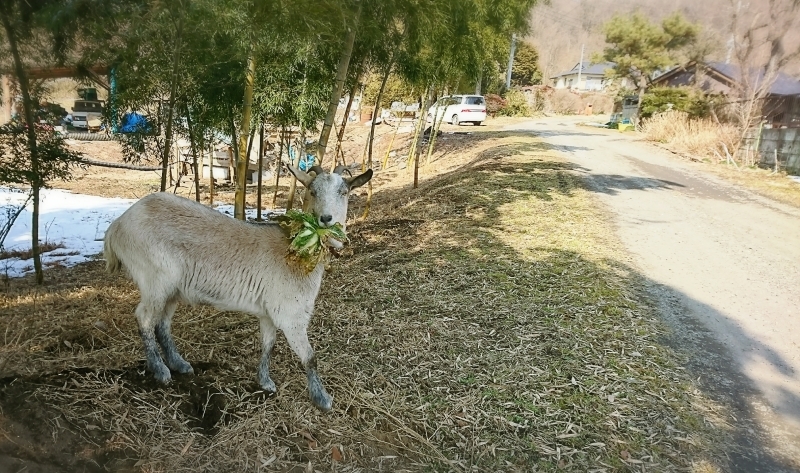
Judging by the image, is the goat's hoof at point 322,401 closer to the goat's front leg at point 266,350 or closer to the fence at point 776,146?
the goat's front leg at point 266,350

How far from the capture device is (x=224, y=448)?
294cm

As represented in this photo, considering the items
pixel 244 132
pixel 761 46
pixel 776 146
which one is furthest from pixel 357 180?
pixel 761 46

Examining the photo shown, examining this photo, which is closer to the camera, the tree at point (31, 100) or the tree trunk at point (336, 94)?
the tree at point (31, 100)

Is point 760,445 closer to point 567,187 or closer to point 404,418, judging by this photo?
point 404,418

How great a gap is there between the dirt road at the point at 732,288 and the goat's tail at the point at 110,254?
13.7ft

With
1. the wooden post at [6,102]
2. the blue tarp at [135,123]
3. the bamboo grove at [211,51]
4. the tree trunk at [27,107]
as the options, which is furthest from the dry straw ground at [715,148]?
the wooden post at [6,102]

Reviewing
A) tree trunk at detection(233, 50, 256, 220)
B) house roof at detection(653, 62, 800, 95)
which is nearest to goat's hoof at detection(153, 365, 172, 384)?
tree trunk at detection(233, 50, 256, 220)

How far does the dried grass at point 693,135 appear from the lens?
17.2 m

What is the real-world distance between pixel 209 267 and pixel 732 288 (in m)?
5.66

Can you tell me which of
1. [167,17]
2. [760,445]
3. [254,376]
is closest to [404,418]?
[254,376]

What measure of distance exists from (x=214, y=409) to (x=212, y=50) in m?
3.68

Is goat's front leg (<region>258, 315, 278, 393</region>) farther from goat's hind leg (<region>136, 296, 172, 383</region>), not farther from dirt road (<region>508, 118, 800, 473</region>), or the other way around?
dirt road (<region>508, 118, 800, 473</region>)

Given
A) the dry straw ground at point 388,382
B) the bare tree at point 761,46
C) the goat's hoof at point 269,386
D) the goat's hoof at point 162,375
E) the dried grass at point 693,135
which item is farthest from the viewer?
the bare tree at point 761,46

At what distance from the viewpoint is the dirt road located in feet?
11.7
